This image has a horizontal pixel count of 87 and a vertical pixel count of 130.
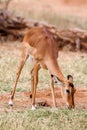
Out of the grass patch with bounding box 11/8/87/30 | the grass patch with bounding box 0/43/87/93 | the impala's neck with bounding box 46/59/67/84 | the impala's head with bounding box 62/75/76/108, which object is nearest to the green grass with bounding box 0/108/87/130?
the impala's head with bounding box 62/75/76/108

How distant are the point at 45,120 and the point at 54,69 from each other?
39.1 inches

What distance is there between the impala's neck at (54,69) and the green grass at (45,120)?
506mm

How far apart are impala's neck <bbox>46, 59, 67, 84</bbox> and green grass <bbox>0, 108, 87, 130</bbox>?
1.66 ft

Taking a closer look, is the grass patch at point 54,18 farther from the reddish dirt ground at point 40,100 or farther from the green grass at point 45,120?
the green grass at point 45,120

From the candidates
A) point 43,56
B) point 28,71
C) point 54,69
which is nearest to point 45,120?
point 54,69

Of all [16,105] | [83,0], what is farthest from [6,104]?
[83,0]

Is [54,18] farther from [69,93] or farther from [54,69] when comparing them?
[69,93]

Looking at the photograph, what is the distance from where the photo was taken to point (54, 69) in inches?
316

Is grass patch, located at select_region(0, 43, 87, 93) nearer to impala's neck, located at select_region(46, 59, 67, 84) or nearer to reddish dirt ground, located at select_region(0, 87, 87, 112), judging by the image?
reddish dirt ground, located at select_region(0, 87, 87, 112)

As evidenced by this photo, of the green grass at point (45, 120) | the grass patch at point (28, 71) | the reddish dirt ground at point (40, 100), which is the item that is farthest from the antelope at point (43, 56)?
the grass patch at point (28, 71)

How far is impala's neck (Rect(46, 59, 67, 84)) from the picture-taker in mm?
7821

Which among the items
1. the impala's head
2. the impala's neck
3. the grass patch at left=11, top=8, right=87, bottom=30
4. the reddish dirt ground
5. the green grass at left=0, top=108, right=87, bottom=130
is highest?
the impala's neck

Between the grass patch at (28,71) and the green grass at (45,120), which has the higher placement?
the green grass at (45,120)

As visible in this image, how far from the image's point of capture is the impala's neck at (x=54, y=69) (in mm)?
7821
